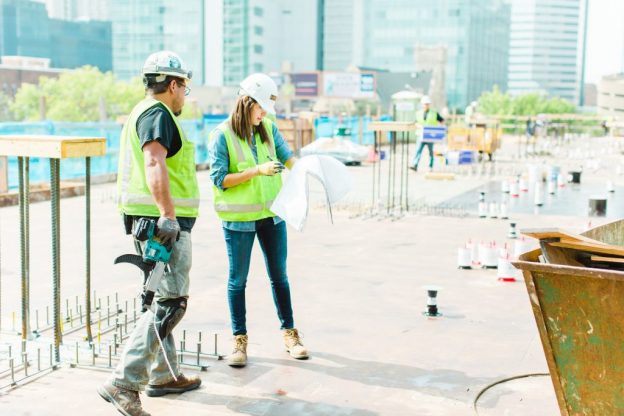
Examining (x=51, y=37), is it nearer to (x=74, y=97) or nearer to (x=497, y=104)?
(x=74, y=97)

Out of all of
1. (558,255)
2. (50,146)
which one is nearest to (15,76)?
(50,146)

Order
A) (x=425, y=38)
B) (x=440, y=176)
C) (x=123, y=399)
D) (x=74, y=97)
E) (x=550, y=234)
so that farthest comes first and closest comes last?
(x=425, y=38) < (x=74, y=97) < (x=440, y=176) < (x=123, y=399) < (x=550, y=234)

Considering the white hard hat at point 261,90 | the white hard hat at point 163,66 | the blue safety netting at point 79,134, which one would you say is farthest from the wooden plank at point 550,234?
the blue safety netting at point 79,134

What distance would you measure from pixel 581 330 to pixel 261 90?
290 cm

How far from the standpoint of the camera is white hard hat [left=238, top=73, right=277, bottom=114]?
18.5ft

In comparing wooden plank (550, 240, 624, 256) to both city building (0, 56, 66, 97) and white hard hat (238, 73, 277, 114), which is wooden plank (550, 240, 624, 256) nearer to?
white hard hat (238, 73, 277, 114)

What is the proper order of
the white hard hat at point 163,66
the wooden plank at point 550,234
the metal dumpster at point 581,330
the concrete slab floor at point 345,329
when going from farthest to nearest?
the concrete slab floor at point 345,329 → the white hard hat at point 163,66 → the wooden plank at point 550,234 → the metal dumpster at point 581,330

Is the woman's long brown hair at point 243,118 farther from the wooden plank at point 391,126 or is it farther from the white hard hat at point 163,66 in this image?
the wooden plank at point 391,126

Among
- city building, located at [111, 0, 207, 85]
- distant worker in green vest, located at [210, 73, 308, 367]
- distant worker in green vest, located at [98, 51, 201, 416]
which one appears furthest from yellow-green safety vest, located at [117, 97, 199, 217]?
city building, located at [111, 0, 207, 85]

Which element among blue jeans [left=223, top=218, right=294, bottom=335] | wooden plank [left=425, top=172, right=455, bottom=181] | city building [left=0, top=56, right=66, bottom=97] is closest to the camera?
blue jeans [left=223, top=218, right=294, bottom=335]

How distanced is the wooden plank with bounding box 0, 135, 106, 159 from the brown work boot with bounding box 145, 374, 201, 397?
1705 mm

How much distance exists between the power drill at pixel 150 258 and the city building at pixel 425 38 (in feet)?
409

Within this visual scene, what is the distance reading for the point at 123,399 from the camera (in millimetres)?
4719

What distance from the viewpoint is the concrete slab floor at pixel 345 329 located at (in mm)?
5172
